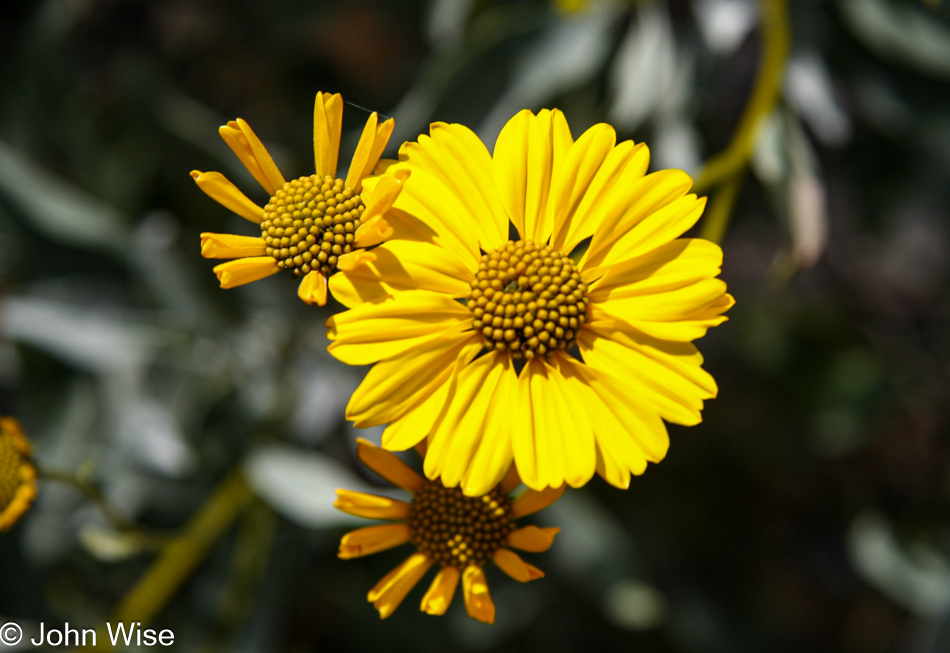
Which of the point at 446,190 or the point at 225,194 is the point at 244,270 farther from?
the point at 446,190

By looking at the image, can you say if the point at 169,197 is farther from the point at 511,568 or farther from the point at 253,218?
the point at 511,568

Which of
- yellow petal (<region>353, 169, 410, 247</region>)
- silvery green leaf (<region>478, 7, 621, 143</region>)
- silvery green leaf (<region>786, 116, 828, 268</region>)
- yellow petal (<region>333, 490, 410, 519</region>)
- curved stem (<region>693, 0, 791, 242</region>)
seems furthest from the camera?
silvery green leaf (<region>478, 7, 621, 143</region>)

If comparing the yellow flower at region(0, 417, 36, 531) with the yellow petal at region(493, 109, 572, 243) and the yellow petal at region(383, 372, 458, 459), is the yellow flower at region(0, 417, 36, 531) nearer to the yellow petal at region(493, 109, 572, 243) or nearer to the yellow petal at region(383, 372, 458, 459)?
the yellow petal at region(383, 372, 458, 459)

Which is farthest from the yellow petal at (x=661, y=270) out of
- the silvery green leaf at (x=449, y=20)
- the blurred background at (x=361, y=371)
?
the silvery green leaf at (x=449, y=20)

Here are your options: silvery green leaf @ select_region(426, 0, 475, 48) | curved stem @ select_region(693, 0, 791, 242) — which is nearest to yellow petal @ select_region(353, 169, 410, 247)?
curved stem @ select_region(693, 0, 791, 242)

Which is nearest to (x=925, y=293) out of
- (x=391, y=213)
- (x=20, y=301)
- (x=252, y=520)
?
(x=252, y=520)

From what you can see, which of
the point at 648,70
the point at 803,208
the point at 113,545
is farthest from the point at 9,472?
the point at 648,70
